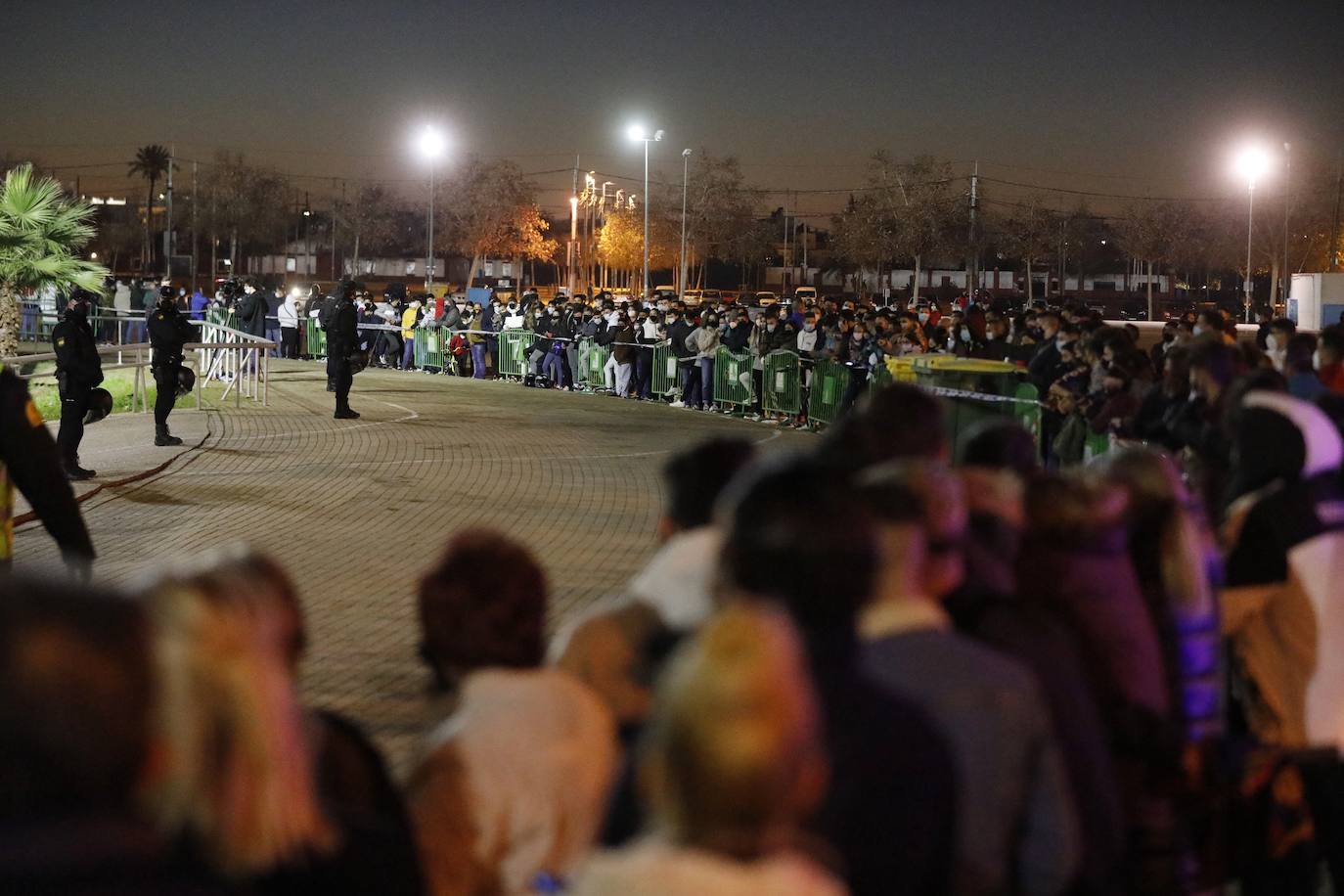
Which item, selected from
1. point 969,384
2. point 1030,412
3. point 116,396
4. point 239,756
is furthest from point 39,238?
point 239,756

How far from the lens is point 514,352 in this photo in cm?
3494

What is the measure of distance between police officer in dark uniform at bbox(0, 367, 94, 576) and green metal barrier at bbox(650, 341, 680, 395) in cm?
2213

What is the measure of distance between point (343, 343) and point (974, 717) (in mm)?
20660

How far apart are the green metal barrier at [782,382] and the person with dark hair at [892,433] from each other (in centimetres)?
1916

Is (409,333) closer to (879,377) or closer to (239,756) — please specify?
(879,377)

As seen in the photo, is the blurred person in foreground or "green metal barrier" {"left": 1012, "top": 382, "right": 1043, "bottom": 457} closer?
the blurred person in foreground

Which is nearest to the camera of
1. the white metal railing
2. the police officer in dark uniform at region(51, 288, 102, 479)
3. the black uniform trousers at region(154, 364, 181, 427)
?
the police officer in dark uniform at region(51, 288, 102, 479)

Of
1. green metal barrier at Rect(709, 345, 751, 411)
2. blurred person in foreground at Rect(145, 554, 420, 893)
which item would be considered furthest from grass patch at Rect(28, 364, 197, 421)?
blurred person in foreground at Rect(145, 554, 420, 893)

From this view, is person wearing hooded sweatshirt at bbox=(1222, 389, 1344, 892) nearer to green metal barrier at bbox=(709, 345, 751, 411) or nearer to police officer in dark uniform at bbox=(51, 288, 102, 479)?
police officer in dark uniform at bbox=(51, 288, 102, 479)

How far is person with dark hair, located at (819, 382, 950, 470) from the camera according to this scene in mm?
4516

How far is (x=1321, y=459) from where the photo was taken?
5.39 meters

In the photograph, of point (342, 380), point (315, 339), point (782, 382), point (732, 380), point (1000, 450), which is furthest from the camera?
point (315, 339)

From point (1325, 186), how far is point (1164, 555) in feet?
Result: 288

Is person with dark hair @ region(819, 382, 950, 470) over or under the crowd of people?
over
